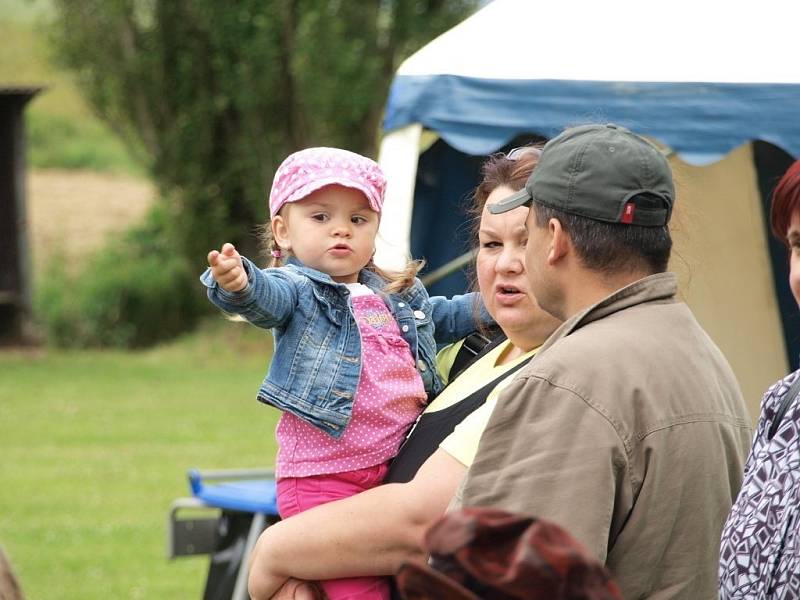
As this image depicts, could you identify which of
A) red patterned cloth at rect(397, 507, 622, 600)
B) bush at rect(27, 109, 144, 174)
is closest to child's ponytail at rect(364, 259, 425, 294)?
red patterned cloth at rect(397, 507, 622, 600)

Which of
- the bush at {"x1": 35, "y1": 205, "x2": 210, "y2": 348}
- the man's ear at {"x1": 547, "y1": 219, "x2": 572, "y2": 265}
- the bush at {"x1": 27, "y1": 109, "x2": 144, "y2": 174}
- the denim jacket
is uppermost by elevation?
the man's ear at {"x1": 547, "y1": 219, "x2": 572, "y2": 265}

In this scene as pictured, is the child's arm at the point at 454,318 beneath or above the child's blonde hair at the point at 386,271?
beneath

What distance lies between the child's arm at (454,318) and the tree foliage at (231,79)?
1237 cm

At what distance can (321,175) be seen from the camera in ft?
9.27

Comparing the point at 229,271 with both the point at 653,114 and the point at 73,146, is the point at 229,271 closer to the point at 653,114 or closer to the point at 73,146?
the point at 653,114

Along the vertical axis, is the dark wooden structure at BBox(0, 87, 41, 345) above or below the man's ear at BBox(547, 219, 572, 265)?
below

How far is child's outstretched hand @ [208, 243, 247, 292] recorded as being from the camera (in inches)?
99.7

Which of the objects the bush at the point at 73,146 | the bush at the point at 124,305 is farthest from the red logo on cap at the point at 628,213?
the bush at the point at 73,146

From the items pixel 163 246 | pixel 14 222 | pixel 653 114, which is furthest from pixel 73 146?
pixel 653 114

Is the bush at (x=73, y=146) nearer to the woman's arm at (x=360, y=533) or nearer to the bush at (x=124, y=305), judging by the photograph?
the bush at (x=124, y=305)

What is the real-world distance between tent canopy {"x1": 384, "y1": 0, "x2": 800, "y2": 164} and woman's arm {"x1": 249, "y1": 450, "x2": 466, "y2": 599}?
223 centimetres

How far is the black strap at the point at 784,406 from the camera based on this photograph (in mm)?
2113

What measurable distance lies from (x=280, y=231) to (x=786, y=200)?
117 cm

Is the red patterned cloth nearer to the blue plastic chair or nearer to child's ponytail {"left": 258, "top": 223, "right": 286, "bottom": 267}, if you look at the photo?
child's ponytail {"left": 258, "top": 223, "right": 286, "bottom": 267}
